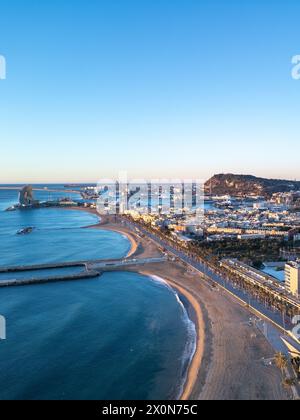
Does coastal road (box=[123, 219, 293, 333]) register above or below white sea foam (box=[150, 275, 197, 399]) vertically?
above

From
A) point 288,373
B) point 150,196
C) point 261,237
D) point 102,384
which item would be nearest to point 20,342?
point 102,384

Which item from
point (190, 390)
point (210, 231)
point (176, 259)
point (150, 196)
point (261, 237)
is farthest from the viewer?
point (150, 196)

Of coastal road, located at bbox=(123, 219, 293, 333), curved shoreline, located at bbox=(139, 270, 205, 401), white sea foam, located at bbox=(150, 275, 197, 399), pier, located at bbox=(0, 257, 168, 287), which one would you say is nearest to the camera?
curved shoreline, located at bbox=(139, 270, 205, 401)

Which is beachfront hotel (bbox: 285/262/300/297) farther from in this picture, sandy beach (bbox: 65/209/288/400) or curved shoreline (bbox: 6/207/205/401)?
curved shoreline (bbox: 6/207/205/401)

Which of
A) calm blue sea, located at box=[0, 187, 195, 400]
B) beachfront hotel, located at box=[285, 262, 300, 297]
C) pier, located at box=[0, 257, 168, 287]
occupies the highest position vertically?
beachfront hotel, located at box=[285, 262, 300, 297]

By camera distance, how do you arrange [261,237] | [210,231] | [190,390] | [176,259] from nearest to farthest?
[190,390]
[176,259]
[261,237]
[210,231]

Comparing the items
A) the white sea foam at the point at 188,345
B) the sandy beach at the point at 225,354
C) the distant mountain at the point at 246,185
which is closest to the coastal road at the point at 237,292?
the sandy beach at the point at 225,354

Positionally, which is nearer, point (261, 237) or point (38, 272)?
point (38, 272)

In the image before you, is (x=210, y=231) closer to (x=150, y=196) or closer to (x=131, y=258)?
(x=131, y=258)

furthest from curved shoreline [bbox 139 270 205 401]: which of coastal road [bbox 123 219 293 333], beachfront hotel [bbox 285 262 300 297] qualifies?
beachfront hotel [bbox 285 262 300 297]
